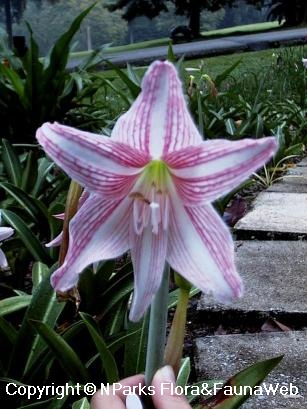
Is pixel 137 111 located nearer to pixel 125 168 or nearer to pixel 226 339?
pixel 125 168

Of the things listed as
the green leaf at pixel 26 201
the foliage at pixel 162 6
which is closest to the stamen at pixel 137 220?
the green leaf at pixel 26 201

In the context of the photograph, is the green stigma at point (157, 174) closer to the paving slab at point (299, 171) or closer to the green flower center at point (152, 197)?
the green flower center at point (152, 197)

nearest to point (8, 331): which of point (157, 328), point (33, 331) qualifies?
point (33, 331)

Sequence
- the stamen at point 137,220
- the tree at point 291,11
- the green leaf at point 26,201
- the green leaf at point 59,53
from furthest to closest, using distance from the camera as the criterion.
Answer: the tree at point 291,11 → the green leaf at point 59,53 → the green leaf at point 26,201 → the stamen at point 137,220

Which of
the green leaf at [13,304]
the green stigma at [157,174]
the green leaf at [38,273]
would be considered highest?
the green stigma at [157,174]

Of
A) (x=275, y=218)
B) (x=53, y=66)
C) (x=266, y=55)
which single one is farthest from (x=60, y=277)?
(x=266, y=55)

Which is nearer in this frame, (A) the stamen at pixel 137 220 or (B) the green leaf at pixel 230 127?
(A) the stamen at pixel 137 220
